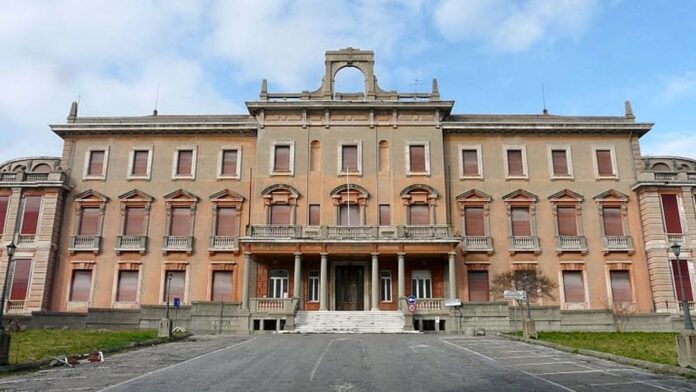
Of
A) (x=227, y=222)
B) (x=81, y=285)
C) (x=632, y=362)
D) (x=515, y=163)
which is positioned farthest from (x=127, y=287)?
(x=632, y=362)

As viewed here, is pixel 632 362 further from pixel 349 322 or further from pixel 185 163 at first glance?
pixel 185 163

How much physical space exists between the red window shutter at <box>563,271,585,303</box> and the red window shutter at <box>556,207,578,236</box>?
2.52 m

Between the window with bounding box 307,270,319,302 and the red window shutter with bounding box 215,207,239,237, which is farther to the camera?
the red window shutter with bounding box 215,207,239,237

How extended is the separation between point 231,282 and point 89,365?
1846 cm

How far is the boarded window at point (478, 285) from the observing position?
32.1 m

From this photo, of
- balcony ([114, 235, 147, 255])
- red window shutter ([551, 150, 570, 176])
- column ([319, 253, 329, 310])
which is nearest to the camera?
column ([319, 253, 329, 310])

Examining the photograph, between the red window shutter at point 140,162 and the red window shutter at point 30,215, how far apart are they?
5.90 m

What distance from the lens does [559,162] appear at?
34.3m

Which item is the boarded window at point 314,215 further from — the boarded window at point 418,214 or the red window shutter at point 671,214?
the red window shutter at point 671,214

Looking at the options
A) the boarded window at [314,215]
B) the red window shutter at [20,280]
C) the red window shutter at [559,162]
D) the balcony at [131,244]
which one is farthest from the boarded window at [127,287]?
the red window shutter at [559,162]

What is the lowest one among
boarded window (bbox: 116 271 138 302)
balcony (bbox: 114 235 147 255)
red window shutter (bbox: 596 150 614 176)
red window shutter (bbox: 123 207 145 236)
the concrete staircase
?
the concrete staircase

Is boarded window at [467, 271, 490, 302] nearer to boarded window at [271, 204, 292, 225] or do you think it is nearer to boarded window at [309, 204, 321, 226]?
boarded window at [309, 204, 321, 226]

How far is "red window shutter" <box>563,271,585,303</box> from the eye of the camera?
3189cm

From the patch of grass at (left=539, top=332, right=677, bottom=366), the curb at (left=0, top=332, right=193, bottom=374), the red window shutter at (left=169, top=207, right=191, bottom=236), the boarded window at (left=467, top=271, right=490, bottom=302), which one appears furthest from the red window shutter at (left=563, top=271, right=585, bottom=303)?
the red window shutter at (left=169, top=207, right=191, bottom=236)
